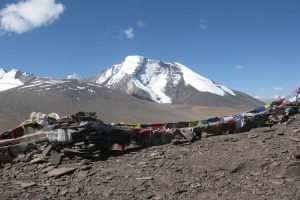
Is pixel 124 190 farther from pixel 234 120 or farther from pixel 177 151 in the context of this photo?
pixel 234 120

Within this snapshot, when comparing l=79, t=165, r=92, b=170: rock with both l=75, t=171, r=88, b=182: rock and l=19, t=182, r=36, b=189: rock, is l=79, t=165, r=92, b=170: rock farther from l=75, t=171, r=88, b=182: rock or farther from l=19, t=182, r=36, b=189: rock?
l=19, t=182, r=36, b=189: rock

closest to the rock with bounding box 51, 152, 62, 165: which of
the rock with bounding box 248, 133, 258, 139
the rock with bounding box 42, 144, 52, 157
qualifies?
the rock with bounding box 42, 144, 52, 157

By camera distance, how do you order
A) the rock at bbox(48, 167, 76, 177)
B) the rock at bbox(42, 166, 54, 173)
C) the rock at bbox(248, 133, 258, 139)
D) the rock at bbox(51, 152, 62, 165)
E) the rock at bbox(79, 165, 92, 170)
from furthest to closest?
the rock at bbox(248, 133, 258, 139) → the rock at bbox(51, 152, 62, 165) → the rock at bbox(42, 166, 54, 173) → the rock at bbox(79, 165, 92, 170) → the rock at bbox(48, 167, 76, 177)

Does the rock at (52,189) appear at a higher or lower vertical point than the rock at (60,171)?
lower

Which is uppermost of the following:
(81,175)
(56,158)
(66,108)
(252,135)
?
(66,108)

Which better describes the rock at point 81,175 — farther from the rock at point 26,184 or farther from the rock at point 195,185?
the rock at point 195,185

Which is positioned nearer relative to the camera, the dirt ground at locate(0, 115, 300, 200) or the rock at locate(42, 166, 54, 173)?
the dirt ground at locate(0, 115, 300, 200)

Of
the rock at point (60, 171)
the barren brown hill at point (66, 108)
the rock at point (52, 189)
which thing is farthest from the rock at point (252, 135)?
the barren brown hill at point (66, 108)

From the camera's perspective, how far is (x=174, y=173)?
39.2 feet

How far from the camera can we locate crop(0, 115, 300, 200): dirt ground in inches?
423

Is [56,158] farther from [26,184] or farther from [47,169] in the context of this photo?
[26,184]

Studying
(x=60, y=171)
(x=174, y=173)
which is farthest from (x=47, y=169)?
(x=174, y=173)

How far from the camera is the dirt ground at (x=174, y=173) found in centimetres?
1075

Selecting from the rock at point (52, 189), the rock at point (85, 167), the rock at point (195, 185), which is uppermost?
the rock at point (85, 167)
